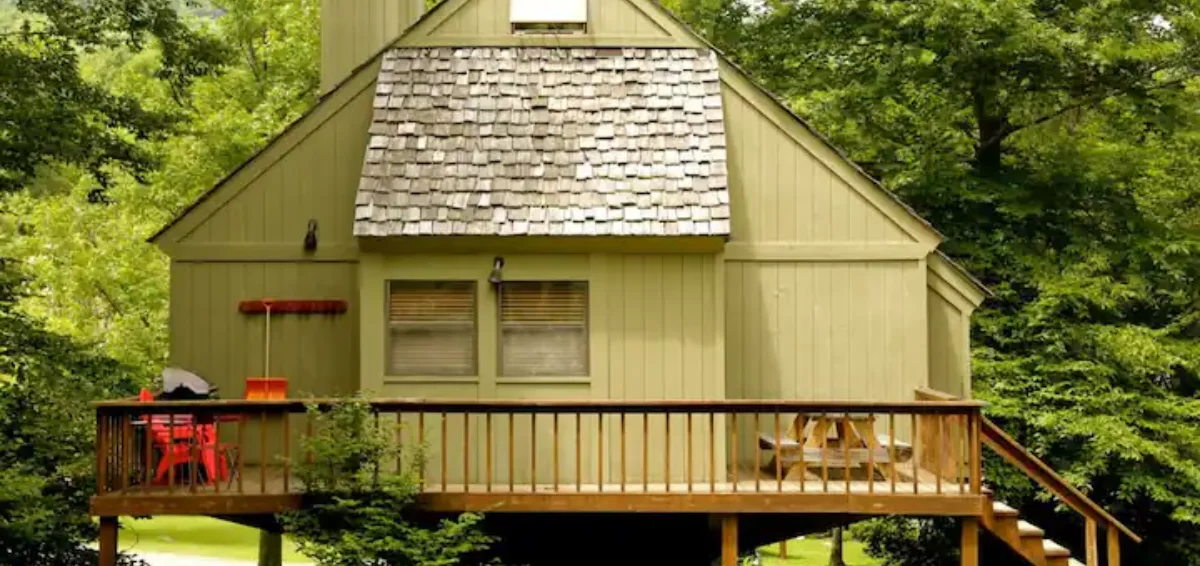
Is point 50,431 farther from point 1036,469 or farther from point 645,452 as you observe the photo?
point 1036,469

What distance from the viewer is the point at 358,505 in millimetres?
9398

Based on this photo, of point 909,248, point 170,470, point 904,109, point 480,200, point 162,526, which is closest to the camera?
point 170,470

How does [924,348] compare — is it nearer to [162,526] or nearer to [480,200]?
[480,200]

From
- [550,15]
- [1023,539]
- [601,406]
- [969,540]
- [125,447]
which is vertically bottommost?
[1023,539]

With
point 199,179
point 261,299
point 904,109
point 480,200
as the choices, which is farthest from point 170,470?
point 904,109

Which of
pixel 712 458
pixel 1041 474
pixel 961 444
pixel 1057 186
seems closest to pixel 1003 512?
pixel 1041 474

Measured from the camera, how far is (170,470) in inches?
379

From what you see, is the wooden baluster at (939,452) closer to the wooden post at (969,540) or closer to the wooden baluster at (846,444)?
the wooden post at (969,540)

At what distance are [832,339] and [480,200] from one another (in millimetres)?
3775

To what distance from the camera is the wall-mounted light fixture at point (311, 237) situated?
11656 mm

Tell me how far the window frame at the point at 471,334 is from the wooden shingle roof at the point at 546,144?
58cm

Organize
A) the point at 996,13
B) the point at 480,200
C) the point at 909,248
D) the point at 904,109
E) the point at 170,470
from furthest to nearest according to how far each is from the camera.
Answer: the point at 904,109, the point at 996,13, the point at 909,248, the point at 480,200, the point at 170,470

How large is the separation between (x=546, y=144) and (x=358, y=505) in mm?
3777

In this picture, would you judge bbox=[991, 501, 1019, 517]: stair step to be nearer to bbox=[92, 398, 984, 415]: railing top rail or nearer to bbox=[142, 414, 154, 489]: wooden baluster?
bbox=[92, 398, 984, 415]: railing top rail
